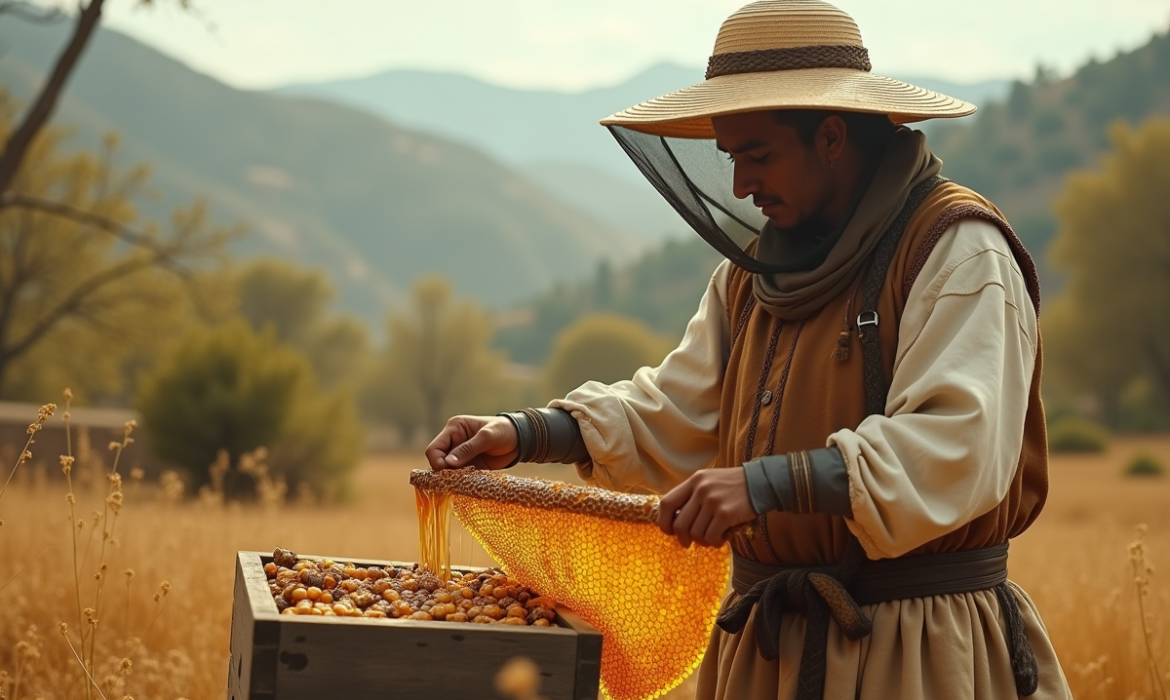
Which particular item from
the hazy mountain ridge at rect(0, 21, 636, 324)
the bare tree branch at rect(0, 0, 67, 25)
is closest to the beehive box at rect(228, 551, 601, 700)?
the bare tree branch at rect(0, 0, 67, 25)

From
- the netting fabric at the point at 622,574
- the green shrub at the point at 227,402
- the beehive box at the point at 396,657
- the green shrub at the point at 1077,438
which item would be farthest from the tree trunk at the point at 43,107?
the green shrub at the point at 1077,438

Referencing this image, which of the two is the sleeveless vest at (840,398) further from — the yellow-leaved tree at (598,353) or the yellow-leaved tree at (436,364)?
the yellow-leaved tree at (436,364)

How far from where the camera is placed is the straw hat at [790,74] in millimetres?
2383

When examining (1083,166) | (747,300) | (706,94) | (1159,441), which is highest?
(1083,166)

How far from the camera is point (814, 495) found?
6.49 ft

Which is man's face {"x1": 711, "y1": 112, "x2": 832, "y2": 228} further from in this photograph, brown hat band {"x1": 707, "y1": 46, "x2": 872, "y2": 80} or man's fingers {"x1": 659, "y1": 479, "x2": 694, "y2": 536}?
man's fingers {"x1": 659, "y1": 479, "x2": 694, "y2": 536}

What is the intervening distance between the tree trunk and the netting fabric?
6814 mm

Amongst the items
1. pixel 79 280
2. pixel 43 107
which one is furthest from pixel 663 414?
pixel 79 280

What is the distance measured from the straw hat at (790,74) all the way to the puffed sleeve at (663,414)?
0.52 metres

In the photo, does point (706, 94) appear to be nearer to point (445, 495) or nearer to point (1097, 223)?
point (445, 495)

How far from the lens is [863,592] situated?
2.34 metres

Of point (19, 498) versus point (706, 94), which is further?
point (19, 498)

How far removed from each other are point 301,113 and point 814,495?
620 ft

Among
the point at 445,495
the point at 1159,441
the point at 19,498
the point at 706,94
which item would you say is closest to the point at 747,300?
the point at 706,94
